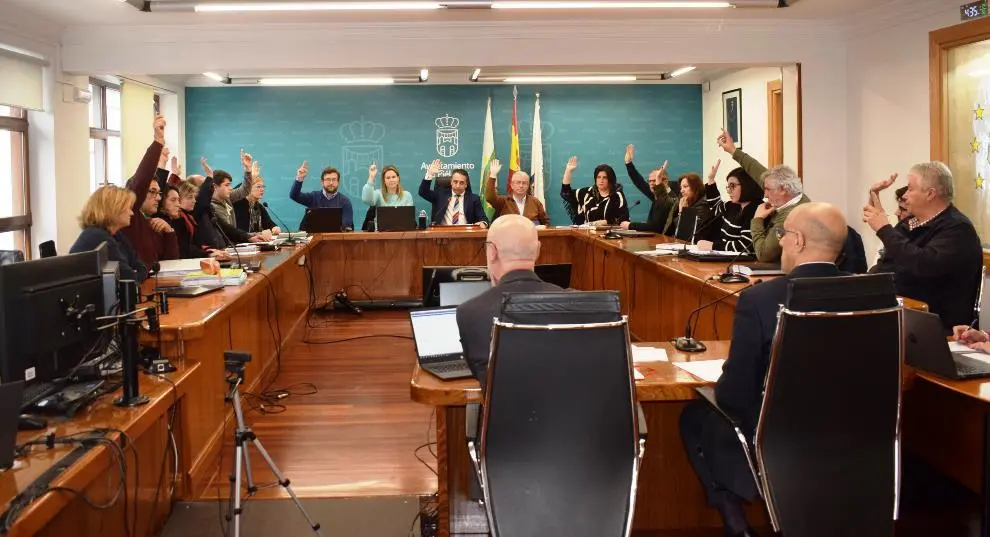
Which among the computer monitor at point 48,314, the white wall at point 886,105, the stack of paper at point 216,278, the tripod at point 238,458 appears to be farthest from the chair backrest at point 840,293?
the white wall at point 886,105

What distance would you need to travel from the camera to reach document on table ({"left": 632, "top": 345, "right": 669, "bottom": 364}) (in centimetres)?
300

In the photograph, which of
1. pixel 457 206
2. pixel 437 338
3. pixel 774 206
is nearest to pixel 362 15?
pixel 457 206

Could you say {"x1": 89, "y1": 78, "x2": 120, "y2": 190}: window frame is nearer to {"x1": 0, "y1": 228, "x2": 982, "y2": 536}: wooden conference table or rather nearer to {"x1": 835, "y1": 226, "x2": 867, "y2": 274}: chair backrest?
{"x1": 0, "y1": 228, "x2": 982, "y2": 536}: wooden conference table

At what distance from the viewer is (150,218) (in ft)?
18.4

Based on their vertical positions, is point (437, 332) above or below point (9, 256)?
below

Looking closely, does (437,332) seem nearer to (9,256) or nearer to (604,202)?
(9,256)

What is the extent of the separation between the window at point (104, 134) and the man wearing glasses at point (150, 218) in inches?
→ 172

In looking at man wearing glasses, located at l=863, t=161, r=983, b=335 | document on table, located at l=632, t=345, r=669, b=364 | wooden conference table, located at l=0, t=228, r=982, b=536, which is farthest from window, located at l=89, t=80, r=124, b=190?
man wearing glasses, located at l=863, t=161, r=983, b=335

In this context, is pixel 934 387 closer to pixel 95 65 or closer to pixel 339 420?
pixel 339 420

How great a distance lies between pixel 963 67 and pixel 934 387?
420cm

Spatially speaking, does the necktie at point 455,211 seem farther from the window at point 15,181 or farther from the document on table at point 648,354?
the document on table at point 648,354

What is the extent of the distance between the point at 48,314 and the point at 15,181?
230 inches

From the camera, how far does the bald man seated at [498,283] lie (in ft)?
7.86

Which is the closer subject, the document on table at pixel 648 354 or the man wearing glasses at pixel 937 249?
the document on table at pixel 648 354
